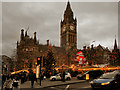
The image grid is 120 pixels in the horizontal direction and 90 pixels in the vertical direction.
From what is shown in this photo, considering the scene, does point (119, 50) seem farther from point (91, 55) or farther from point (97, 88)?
point (97, 88)

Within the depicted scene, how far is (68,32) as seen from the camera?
11569cm

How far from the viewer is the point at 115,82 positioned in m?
11.8

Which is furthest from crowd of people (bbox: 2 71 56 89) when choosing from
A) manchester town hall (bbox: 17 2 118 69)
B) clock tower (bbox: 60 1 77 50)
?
clock tower (bbox: 60 1 77 50)

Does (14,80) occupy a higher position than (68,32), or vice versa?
(68,32)

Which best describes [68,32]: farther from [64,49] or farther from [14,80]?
[14,80]

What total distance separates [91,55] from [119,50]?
81.1ft

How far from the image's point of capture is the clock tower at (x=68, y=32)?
113250mm

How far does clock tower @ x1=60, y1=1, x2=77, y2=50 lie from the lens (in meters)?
113

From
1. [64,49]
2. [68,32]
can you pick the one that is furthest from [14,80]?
[68,32]

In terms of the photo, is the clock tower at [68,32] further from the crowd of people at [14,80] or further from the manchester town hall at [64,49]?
the crowd of people at [14,80]

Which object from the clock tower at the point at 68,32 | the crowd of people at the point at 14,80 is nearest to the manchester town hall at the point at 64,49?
the clock tower at the point at 68,32

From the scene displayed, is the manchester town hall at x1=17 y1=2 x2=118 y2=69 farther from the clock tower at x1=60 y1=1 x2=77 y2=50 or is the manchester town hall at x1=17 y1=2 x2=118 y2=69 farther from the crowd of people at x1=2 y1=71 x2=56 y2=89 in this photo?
the crowd of people at x1=2 y1=71 x2=56 y2=89

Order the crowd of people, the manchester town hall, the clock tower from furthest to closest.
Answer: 1. the clock tower
2. the manchester town hall
3. the crowd of people

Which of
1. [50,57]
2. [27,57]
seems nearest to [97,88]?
[50,57]
